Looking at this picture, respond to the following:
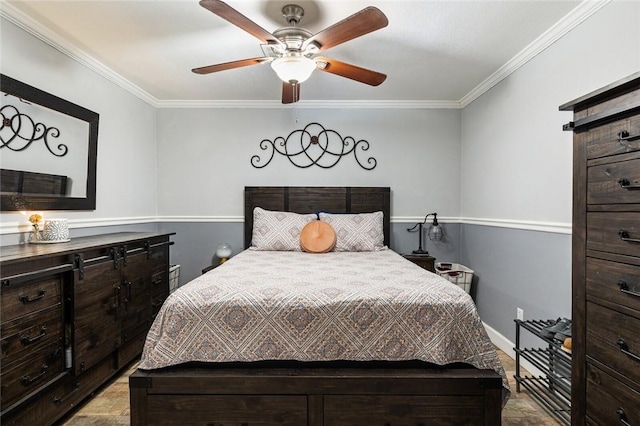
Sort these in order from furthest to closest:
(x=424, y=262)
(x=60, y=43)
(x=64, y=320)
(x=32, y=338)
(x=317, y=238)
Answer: (x=424, y=262), (x=317, y=238), (x=60, y=43), (x=64, y=320), (x=32, y=338)

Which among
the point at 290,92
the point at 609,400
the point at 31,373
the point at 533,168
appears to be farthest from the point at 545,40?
the point at 31,373

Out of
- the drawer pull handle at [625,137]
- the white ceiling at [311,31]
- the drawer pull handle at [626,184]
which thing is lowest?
the drawer pull handle at [626,184]

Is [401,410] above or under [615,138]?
under

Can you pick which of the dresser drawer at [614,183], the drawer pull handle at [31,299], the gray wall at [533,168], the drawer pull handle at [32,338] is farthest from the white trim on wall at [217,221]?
the dresser drawer at [614,183]

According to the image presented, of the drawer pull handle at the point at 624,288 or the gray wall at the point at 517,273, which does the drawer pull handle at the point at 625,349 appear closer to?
the drawer pull handle at the point at 624,288

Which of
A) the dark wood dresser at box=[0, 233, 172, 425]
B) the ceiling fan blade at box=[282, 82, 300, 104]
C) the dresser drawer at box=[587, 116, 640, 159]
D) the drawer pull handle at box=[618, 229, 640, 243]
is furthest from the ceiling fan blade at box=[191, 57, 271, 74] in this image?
the drawer pull handle at box=[618, 229, 640, 243]

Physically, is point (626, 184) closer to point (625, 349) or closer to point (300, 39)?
point (625, 349)

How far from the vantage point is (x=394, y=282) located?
2.04 m

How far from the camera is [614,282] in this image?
4.20 feet

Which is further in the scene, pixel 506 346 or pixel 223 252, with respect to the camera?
pixel 223 252

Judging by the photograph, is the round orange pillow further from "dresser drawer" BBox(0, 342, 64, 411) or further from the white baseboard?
"dresser drawer" BBox(0, 342, 64, 411)

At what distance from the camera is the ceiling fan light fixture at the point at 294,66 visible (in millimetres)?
2246

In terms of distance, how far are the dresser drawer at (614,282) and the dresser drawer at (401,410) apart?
2.43ft

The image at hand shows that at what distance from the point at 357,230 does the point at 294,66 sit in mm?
1818
